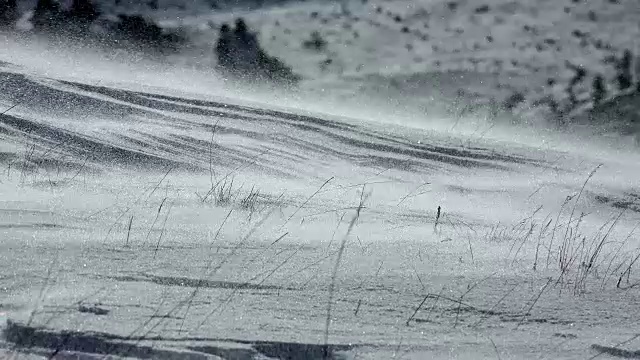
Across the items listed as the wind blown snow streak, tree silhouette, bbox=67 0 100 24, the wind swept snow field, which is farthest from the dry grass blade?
tree silhouette, bbox=67 0 100 24

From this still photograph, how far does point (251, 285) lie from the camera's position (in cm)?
119

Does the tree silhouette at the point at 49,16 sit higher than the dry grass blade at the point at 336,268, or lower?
higher

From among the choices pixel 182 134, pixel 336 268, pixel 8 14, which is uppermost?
pixel 8 14

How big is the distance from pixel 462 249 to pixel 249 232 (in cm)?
53

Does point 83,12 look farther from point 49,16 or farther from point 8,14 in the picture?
point 8,14

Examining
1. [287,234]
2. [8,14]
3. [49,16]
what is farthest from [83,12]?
[287,234]

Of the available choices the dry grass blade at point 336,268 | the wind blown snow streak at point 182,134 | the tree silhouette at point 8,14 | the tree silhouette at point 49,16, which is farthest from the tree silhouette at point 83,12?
the dry grass blade at point 336,268

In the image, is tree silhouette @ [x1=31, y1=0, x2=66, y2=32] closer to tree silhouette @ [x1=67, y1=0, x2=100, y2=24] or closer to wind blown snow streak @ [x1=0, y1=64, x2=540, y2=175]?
tree silhouette @ [x1=67, y1=0, x2=100, y2=24]

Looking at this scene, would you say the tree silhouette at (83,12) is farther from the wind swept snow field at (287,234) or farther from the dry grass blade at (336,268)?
the dry grass blade at (336,268)

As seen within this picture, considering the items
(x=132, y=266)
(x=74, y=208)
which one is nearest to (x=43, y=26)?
(x=74, y=208)

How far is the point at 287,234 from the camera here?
1.51 meters

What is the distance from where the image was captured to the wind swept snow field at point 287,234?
1026 millimetres

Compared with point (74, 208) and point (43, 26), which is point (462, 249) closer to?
point (74, 208)

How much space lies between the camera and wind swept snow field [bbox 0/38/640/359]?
1.03 meters
